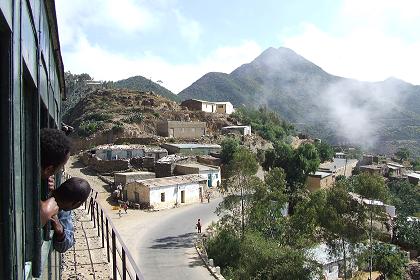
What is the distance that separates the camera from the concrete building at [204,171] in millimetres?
33562

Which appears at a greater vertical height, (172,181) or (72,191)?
(72,191)

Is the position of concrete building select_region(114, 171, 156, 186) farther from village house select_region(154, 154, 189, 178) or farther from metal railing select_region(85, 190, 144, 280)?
metal railing select_region(85, 190, 144, 280)

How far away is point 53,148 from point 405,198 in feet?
144

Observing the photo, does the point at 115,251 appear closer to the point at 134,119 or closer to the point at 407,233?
the point at 407,233

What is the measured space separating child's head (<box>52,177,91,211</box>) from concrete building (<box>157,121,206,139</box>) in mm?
45257

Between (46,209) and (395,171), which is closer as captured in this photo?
(46,209)

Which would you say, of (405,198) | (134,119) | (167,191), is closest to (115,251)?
(167,191)

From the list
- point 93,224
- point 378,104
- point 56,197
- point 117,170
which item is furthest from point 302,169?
point 378,104

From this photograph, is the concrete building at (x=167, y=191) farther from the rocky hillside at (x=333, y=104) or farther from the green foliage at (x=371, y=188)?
the rocky hillside at (x=333, y=104)

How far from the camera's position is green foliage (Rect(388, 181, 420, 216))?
38.4m

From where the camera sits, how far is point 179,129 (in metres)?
48.8

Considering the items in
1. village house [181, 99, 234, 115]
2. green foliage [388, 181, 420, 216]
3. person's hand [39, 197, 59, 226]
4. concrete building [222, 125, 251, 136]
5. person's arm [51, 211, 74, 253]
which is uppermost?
village house [181, 99, 234, 115]

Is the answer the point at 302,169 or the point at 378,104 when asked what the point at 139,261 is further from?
the point at 378,104

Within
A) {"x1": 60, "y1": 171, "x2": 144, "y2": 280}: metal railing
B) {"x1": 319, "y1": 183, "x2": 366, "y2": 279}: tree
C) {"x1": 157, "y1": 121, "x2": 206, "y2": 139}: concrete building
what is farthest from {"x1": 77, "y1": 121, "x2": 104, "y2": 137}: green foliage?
{"x1": 60, "y1": 171, "x2": 144, "y2": 280}: metal railing
